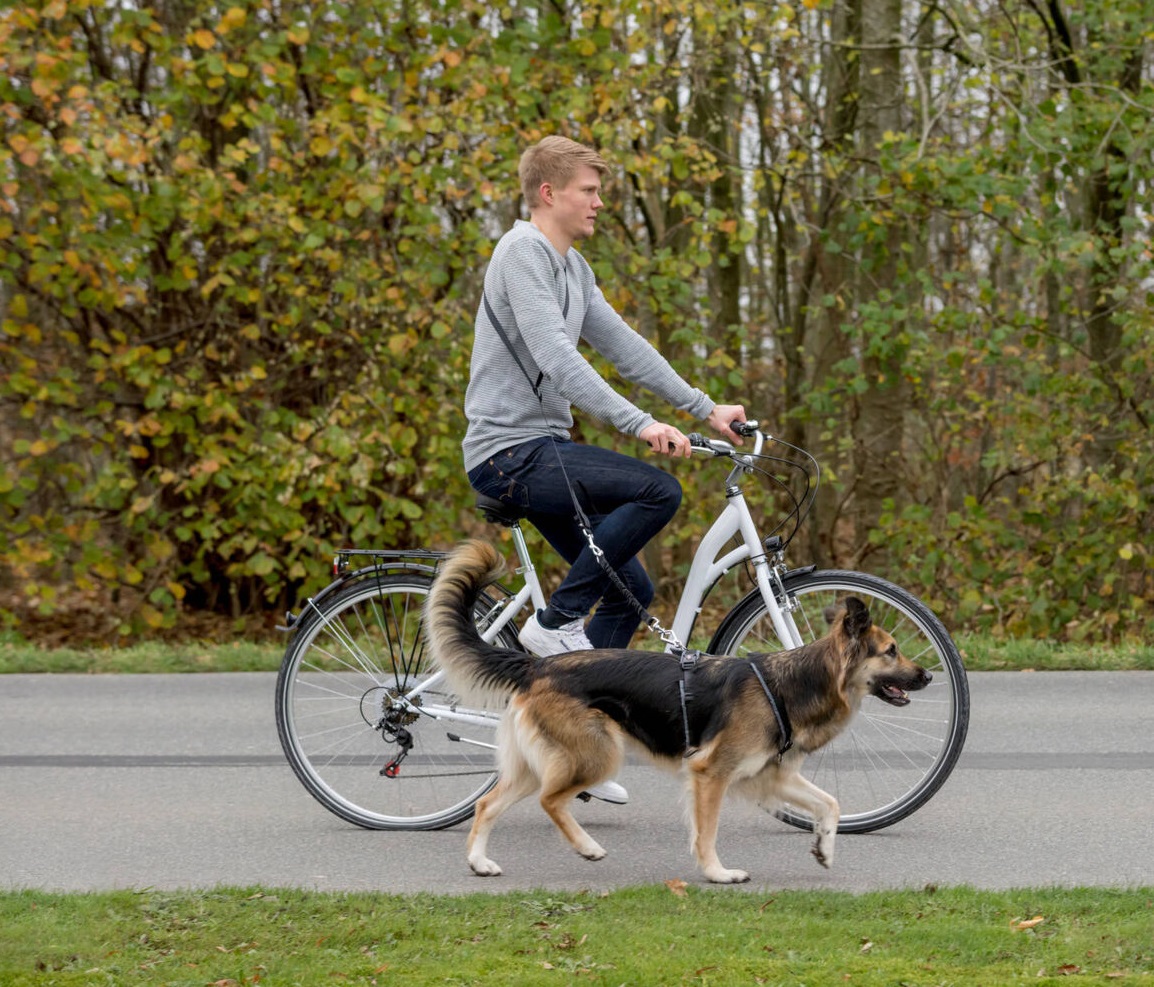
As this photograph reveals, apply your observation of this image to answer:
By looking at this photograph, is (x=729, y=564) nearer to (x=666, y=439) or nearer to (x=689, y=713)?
(x=666, y=439)

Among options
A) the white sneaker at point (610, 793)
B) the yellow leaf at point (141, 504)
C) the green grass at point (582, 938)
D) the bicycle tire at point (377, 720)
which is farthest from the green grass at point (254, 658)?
the green grass at point (582, 938)

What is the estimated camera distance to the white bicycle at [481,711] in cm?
543

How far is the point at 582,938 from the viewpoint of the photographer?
4.26m

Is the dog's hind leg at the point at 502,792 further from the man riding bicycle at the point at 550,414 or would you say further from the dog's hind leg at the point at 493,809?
the man riding bicycle at the point at 550,414

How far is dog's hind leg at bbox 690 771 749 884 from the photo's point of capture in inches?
193

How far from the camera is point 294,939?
4.32 m

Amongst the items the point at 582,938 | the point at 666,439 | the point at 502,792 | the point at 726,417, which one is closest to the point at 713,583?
the point at 726,417

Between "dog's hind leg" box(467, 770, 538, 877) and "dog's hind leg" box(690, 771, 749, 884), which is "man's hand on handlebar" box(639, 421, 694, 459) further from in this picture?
"dog's hind leg" box(467, 770, 538, 877)

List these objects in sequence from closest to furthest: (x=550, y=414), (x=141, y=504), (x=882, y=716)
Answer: (x=550, y=414)
(x=882, y=716)
(x=141, y=504)

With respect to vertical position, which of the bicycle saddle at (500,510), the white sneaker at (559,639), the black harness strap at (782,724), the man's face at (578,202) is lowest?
the black harness strap at (782,724)

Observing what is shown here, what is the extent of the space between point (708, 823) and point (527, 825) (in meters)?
1.06

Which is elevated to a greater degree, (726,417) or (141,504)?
(726,417)

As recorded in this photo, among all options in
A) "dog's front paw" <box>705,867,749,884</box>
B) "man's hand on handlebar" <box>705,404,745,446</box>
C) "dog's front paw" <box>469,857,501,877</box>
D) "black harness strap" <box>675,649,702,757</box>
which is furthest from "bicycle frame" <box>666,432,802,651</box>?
"dog's front paw" <box>469,857,501,877</box>

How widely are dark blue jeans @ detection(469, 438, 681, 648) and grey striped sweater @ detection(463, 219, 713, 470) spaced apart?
0.29ft
